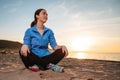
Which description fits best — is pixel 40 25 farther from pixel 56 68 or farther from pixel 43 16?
pixel 56 68

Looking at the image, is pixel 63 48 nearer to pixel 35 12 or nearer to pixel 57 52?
pixel 57 52

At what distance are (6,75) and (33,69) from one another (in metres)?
0.79

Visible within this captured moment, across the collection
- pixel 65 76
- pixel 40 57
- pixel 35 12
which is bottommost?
pixel 65 76

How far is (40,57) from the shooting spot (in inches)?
252

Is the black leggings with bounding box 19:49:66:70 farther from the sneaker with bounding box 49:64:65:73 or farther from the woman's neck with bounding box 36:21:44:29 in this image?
the woman's neck with bounding box 36:21:44:29

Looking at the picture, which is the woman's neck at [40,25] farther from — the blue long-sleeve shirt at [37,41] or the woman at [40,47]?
the blue long-sleeve shirt at [37,41]

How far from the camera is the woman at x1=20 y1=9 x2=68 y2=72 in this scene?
6266mm

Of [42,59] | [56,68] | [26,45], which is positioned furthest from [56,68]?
[26,45]

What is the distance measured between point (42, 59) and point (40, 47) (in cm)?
39

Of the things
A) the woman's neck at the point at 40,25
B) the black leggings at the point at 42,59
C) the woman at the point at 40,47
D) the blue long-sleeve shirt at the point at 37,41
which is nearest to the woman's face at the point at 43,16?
the woman at the point at 40,47

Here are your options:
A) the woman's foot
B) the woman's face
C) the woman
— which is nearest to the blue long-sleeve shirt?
the woman

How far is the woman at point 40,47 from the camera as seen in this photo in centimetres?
627

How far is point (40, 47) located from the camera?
249 inches

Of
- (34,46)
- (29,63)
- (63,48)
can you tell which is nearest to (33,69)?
(29,63)
